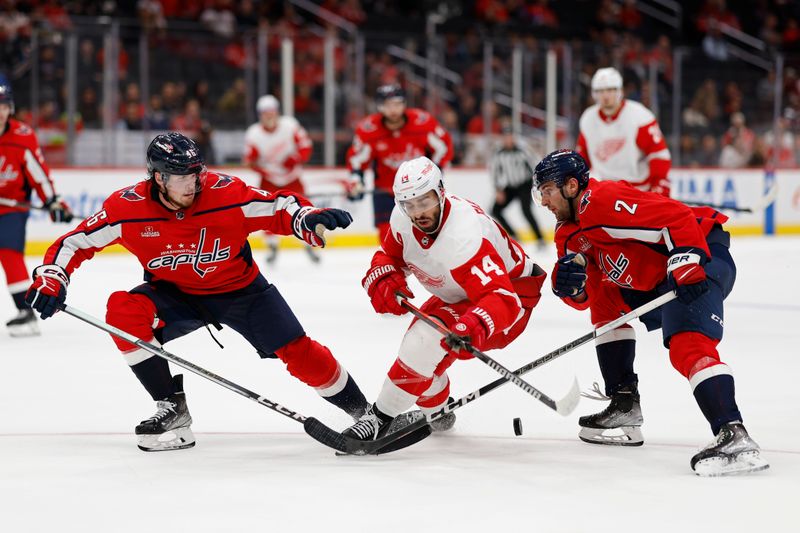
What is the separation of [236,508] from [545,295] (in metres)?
5.09

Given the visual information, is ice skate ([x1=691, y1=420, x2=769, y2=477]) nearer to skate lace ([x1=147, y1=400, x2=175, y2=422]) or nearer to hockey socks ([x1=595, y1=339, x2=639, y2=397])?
hockey socks ([x1=595, y1=339, x2=639, y2=397])

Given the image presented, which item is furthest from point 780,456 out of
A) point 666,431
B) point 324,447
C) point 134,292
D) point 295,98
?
point 295,98

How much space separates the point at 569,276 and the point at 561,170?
0.30 meters

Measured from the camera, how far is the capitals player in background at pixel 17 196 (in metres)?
6.03

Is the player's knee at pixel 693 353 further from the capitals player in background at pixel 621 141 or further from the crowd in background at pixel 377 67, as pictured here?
the crowd in background at pixel 377 67

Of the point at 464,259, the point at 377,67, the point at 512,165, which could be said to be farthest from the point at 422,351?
the point at 377,67

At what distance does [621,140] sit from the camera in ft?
23.0

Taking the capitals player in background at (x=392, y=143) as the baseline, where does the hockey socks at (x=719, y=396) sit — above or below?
below

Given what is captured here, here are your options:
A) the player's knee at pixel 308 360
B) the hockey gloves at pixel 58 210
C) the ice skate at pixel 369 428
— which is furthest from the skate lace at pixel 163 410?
the hockey gloves at pixel 58 210

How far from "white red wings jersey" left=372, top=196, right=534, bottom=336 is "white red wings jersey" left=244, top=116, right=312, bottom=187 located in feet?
21.2

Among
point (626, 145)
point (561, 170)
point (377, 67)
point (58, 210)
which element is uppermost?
point (377, 67)

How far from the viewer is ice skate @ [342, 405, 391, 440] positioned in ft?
11.0

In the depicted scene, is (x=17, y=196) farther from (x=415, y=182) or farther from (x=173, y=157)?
(x=415, y=182)

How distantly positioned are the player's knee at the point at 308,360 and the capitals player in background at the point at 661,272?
2.52ft
